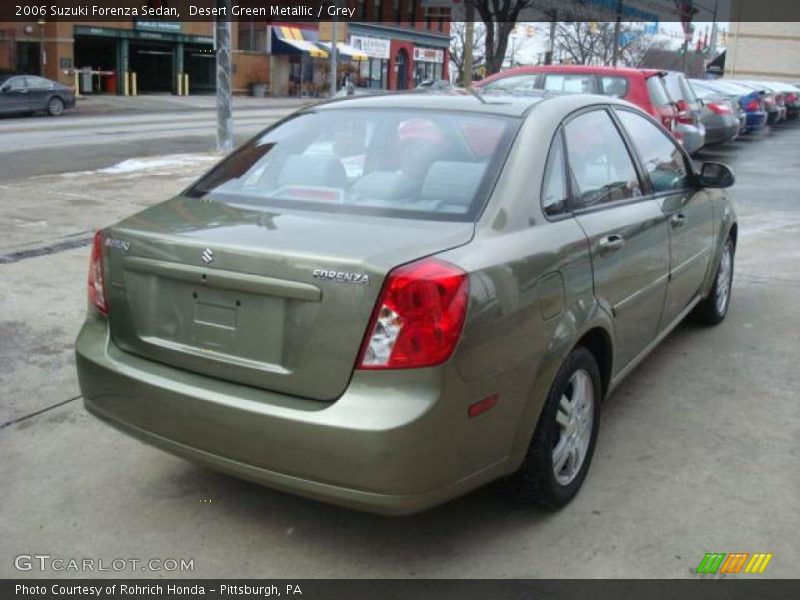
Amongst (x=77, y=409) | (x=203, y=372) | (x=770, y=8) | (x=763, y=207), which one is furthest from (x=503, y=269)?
(x=770, y=8)

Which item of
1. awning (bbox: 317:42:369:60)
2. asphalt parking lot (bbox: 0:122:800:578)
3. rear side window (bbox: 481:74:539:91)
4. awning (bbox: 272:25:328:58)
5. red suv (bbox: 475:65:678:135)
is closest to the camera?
asphalt parking lot (bbox: 0:122:800:578)

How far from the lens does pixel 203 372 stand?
3.02m

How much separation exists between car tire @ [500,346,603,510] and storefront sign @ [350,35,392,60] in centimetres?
5079

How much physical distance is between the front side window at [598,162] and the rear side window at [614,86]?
321 inches

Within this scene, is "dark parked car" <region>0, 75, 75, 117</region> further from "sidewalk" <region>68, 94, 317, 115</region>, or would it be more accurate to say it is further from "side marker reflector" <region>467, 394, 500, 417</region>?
"side marker reflector" <region>467, 394, 500, 417</region>

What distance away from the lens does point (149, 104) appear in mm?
35375

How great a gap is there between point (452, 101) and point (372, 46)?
51.6m

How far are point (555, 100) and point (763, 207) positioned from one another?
8662 mm

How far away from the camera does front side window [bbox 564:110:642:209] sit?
3.70m

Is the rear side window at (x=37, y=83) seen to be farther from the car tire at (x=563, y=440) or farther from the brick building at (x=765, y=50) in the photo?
the brick building at (x=765, y=50)

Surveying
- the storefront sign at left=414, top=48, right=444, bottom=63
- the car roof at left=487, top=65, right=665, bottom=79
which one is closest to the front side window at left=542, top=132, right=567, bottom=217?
the car roof at left=487, top=65, right=665, bottom=79

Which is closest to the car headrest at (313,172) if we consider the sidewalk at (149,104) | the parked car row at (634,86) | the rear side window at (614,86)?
the parked car row at (634,86)

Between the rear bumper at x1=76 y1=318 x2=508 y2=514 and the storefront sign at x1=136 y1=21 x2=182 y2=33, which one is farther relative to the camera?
the storefront sign at x1=136 y1=21 x2=182 y2=33
